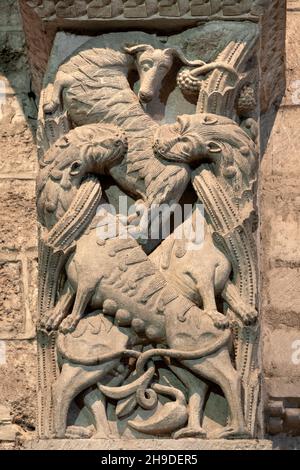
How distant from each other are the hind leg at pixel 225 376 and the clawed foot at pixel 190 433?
0.10 feet

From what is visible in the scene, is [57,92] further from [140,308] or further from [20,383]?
[20,383]

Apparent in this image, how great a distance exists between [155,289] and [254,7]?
29.1 inches

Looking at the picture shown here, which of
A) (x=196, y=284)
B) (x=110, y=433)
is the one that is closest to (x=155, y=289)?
(x=196, y=284)

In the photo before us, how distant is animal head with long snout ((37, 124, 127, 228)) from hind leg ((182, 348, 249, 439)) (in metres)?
0.48

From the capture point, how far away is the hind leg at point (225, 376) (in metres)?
3.88

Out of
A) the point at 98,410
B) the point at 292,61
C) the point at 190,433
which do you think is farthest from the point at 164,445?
the point at 292,61

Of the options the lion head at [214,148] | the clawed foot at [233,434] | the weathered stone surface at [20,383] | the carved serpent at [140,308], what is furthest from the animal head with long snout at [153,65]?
the clawed foot at [233,434]

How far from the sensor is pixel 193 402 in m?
3.90

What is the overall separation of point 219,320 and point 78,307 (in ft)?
1.06

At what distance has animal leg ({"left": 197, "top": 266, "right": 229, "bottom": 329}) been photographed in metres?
3.92

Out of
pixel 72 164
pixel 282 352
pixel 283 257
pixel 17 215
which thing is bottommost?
pixel 282 352

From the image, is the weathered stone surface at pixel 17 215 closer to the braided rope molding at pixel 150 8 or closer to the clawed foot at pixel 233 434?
the braided rope molding at pixel 150 8

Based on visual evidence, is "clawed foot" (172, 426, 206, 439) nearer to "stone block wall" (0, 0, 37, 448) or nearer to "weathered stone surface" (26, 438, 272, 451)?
"weathered stone surface" (26, 438, 272, 451)

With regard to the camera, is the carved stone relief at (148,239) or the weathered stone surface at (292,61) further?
the weathered stone surface at (292,61)
